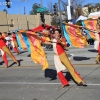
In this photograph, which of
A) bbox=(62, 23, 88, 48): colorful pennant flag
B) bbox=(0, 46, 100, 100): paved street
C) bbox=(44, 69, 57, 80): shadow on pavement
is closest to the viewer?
bbox=(0, 46, 100, 100): paved street

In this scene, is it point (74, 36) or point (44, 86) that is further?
point (74, 36)

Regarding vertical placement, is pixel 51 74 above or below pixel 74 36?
below

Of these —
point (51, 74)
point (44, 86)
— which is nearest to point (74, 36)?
point (51, 74)

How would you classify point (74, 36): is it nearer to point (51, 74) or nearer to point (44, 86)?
point (51, 74)

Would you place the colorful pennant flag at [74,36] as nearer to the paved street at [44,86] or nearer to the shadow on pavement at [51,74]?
the paved street at [44,86]

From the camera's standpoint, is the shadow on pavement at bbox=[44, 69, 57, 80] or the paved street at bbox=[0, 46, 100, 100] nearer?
the paved street at bbox=[0, 46, 100, 100]

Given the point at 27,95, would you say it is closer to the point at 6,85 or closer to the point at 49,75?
the point at 6,85

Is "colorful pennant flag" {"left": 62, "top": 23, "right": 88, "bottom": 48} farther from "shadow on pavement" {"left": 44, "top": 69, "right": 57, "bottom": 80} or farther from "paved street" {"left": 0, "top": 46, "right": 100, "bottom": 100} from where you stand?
"shadow on pavement" {"left": 44, "top": 69, "right": 57, "bottom": 80}

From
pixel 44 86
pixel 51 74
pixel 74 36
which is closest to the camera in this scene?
pixel 44 86

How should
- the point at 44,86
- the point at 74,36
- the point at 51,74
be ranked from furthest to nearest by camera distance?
1. the point at 74,36
2. the point at 51,74
3. the point at 44,86

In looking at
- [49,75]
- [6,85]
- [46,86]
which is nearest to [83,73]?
[49,75]

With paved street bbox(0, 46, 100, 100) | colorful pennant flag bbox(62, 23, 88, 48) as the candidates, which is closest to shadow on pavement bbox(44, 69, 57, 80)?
paved street bbox(0, 46, 100, 100)

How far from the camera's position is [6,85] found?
932cm

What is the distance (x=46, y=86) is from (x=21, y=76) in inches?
91.2
